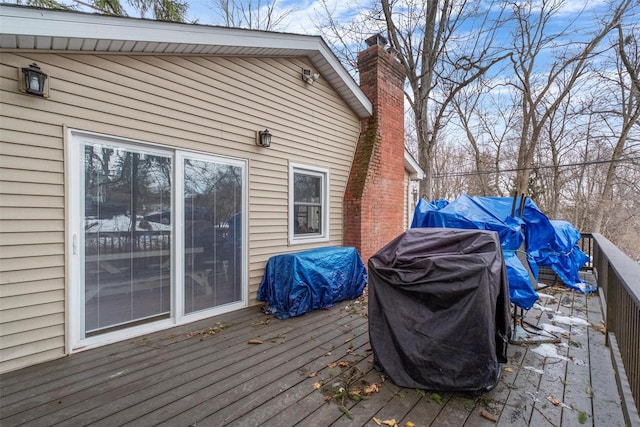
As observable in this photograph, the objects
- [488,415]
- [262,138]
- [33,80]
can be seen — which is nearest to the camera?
[488,415]

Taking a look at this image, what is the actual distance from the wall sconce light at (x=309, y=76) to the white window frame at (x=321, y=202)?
1437 mm

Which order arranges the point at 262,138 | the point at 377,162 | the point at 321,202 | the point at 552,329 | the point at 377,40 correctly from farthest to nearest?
the point at 377,40, the point at 377,162, the point at 321,202, the point at 262,138, the point at 552,329

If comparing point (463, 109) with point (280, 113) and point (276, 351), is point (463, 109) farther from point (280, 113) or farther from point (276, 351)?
point (276, 351)

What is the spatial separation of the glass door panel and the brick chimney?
3192 millimetres

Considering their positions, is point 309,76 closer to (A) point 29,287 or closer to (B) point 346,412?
(A) point 29,287

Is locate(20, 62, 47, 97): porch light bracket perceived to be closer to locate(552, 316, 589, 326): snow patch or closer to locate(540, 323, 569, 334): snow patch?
locate(540, 323, 569, 334): snow patch

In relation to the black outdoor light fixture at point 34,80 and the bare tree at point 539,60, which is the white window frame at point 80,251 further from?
the bare tree at point 539,60

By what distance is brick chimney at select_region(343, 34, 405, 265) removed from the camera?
5449 millimetres

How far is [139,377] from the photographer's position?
93.7 inches

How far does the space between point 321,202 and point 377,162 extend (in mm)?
1464

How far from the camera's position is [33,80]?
245cm

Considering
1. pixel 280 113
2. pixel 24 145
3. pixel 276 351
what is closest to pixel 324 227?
pixel 280 113

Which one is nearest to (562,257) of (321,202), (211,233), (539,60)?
(321,202)

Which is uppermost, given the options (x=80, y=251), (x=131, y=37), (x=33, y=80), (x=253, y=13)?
(x=253, y=13)
